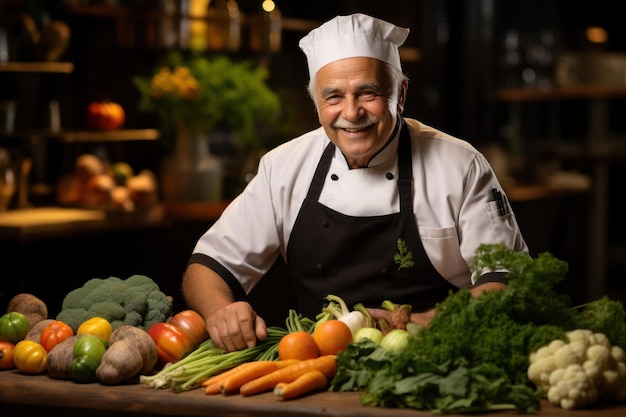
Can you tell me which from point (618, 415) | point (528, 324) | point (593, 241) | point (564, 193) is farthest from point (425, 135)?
point (593, 241)

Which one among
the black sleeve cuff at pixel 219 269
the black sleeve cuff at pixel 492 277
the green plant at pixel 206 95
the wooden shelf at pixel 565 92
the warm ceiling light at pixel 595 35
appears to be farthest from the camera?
the warm ceiling light at pixel 595 35

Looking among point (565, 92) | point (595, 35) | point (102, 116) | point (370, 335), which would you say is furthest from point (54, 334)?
point (595, 35)

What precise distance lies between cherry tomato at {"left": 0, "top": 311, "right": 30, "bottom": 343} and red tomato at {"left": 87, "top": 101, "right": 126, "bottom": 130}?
2885 millimetres

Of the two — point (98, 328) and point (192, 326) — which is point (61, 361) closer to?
point (98, 328)

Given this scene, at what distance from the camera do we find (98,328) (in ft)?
7.98

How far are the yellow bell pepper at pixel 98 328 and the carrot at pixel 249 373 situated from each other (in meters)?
0.38

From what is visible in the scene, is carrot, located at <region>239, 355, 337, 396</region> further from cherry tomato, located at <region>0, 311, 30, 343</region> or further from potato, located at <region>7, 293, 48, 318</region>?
potato, located at <region>7, 293, 48, 318</region>

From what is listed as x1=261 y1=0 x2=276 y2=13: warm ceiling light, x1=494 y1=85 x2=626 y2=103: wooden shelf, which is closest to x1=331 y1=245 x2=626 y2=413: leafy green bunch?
x1=261 y1=0 x2=276 y2=13: warm ceiling light

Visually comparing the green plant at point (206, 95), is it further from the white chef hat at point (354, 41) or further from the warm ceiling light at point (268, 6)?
the white chef hat at point (354, 41)

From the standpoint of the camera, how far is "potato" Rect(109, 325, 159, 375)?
2326mm

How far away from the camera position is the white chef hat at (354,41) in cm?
285

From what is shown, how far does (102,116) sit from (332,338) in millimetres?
3278

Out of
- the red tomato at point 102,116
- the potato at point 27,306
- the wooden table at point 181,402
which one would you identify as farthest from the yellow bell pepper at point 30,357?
the red tomato at point 102,116

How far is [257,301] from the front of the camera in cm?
461
